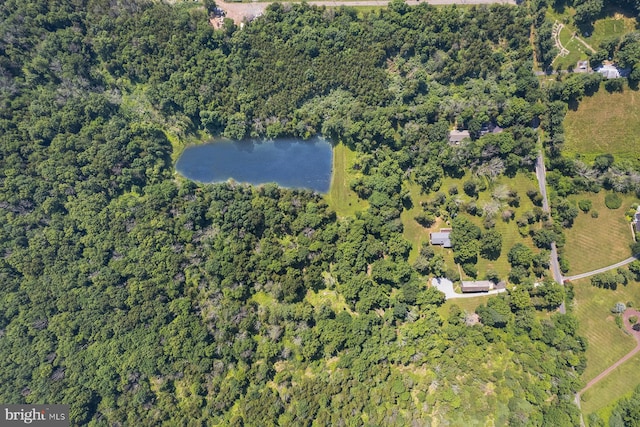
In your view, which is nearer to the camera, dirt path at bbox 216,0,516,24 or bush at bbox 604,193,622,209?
bush at bbox 604,193,622,209

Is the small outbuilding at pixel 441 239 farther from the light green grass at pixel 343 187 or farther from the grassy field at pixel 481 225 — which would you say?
the light green grass at pixel 343 187

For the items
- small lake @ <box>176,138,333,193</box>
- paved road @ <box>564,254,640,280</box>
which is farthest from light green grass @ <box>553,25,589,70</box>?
small lake @ <box>176,138,333,193</box>

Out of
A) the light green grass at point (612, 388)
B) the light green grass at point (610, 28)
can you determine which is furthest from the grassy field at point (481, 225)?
the light green grass at point (610, 28)

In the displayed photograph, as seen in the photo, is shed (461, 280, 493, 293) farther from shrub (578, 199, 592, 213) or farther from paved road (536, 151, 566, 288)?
shrub (578, 199, 592, 213)

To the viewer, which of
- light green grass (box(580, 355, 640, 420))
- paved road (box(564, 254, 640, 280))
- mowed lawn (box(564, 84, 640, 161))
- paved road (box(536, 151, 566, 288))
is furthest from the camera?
paved road (box(536, 151, 566, 288))

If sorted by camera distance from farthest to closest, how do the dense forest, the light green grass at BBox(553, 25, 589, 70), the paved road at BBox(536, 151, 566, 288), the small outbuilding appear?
the light green grass at BBox(553, 25, 589, 70)
the small outbuilding
the paved road at BBox(536, 151, 566, 288)
the dense forest
